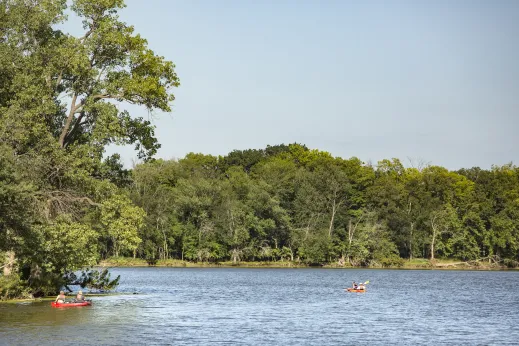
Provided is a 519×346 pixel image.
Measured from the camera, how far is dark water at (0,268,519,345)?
3812cm

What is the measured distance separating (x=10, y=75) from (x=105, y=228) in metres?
13.2

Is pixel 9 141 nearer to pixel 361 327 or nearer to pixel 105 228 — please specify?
pixel 105 228

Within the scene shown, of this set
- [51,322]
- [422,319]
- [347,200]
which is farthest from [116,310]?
[347,200]

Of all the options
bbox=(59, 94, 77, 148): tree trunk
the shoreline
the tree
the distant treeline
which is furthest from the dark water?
the shoreline

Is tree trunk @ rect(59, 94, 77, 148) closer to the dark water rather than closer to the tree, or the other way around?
the tree

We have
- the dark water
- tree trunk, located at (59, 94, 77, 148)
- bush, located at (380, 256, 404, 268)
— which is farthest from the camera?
bush, located at (380, 256, 404, 268)

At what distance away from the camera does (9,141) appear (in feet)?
156

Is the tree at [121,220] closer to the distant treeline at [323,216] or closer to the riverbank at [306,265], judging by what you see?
the distant treeline at [323,216]

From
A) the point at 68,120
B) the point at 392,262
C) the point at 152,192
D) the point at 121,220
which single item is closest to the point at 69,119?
the point at 68,120

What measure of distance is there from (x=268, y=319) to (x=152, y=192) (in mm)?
93640

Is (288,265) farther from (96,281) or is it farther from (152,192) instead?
(96,281)

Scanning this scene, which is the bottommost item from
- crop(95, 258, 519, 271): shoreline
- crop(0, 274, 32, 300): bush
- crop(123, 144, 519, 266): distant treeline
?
crop(0, 274, 32, 300): bush

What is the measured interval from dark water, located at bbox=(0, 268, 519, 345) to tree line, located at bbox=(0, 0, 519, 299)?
5303mm

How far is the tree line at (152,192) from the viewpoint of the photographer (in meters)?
49.5
